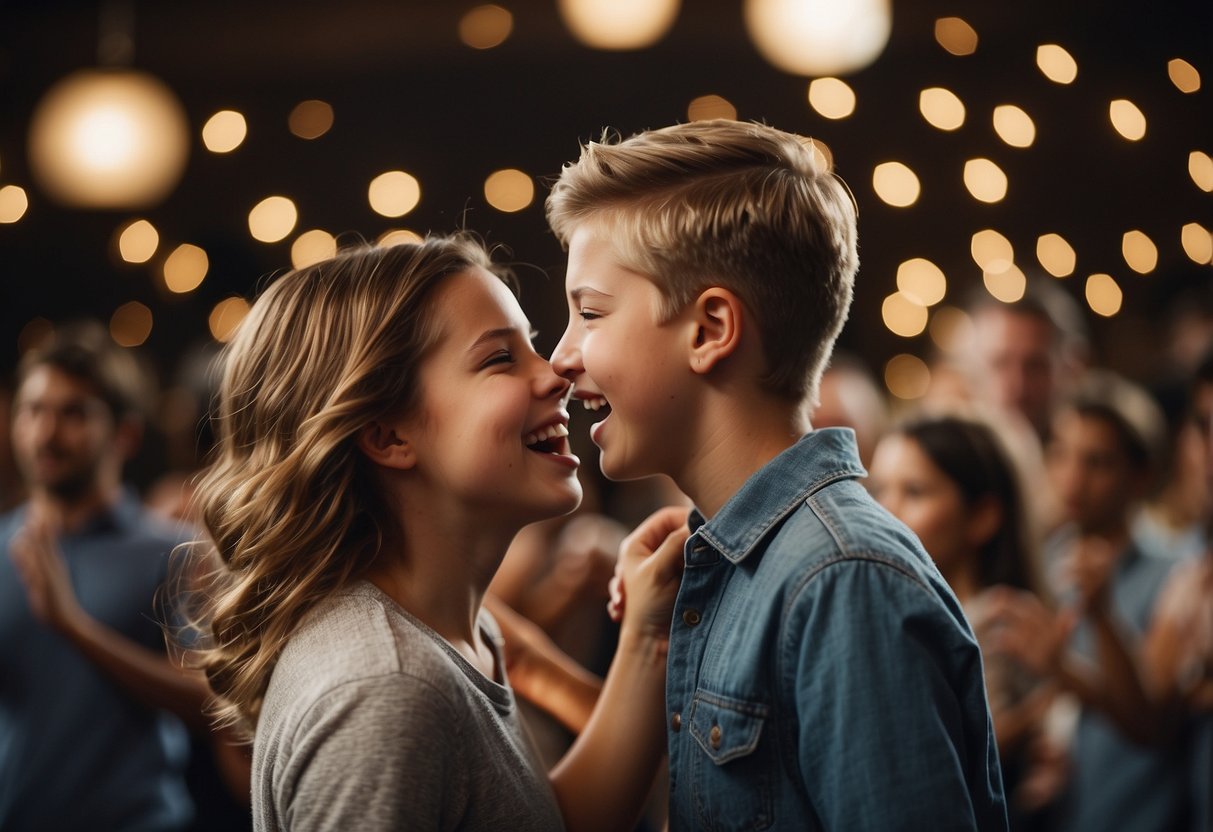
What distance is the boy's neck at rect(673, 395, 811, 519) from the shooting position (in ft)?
4.64

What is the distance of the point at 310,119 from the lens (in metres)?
6.59

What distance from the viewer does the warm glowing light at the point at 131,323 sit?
22.2 feet

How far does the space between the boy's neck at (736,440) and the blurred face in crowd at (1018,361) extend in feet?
7.83

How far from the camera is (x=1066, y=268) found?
639 cm

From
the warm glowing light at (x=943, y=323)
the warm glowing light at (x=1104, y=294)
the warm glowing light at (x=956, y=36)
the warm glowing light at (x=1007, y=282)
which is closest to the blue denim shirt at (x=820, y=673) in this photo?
the warm glowing light at (x=1007, y=282)

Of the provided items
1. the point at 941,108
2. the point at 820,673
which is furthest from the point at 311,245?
the point at 820,673

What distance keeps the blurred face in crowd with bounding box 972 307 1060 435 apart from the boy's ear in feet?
8.04

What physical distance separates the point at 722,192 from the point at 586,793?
2.68 ft

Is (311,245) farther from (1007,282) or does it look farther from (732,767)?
(732,767)

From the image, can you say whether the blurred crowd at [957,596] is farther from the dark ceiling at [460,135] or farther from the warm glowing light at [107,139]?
the dark ceiling at [460,135]

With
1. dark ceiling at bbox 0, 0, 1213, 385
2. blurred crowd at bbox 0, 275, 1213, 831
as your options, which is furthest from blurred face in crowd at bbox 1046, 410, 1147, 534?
dark ceiling at bbox 0, 0, 1213, 385

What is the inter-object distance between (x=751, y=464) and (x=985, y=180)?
446 centimetres

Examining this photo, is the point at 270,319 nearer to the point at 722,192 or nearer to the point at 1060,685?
the point at 722,192

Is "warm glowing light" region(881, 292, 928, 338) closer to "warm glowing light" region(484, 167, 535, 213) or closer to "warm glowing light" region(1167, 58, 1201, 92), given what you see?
"warm glowing light" region(484, 167, 535, 213)
